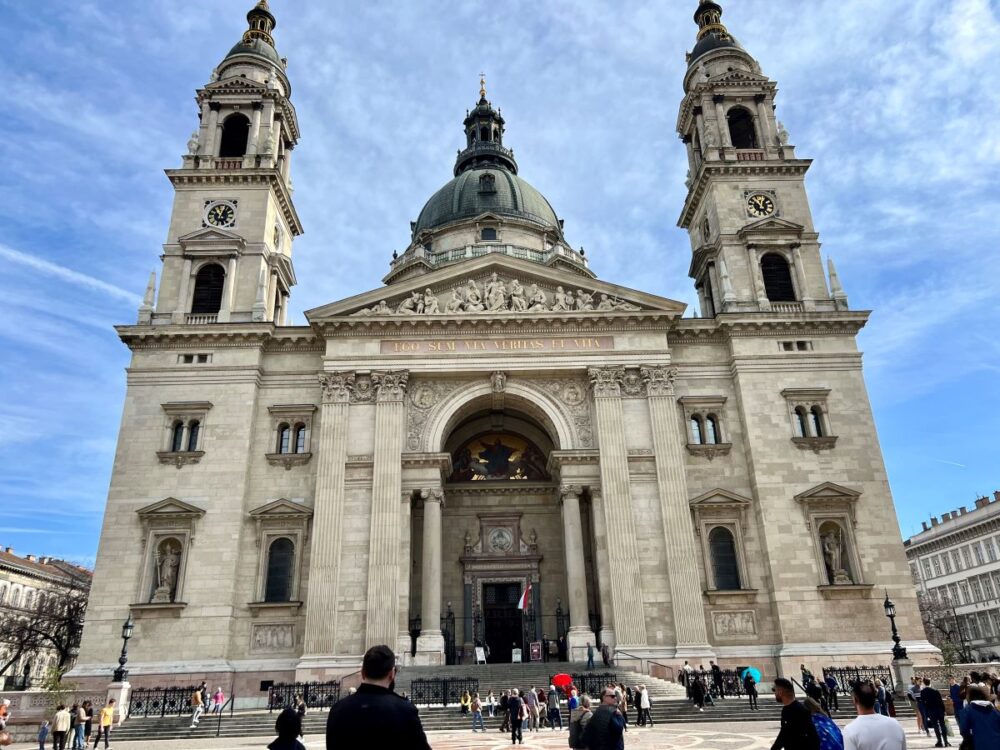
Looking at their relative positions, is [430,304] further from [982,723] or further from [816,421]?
[982,723]

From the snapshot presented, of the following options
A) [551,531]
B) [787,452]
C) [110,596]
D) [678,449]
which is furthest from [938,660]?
[110,596]

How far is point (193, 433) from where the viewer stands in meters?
34.4

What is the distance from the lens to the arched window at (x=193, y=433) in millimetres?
34031

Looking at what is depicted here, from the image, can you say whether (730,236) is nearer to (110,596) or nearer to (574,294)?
(574,294)

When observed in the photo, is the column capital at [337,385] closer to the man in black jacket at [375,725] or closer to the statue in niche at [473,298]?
the statue in niche at [473,298]

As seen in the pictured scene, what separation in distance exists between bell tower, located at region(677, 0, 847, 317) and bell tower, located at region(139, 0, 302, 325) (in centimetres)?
2336

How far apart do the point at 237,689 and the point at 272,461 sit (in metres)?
9.57

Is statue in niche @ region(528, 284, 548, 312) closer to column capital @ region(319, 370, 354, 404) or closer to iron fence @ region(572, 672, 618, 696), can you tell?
column capital @ region(319, 370, 354, 404)

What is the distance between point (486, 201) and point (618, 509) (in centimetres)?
3101

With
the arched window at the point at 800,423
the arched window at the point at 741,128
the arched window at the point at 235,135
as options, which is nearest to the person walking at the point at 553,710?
the arched window at the point at 800,423

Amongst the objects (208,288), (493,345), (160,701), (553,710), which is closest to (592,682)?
(553,710)

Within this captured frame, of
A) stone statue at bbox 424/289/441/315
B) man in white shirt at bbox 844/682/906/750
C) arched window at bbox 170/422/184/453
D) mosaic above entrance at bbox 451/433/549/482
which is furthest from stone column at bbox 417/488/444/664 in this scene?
man in white shirt at bbox 844/682/906/750

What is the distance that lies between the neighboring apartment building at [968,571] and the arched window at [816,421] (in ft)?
130

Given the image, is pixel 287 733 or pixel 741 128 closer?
pixel 287 733
